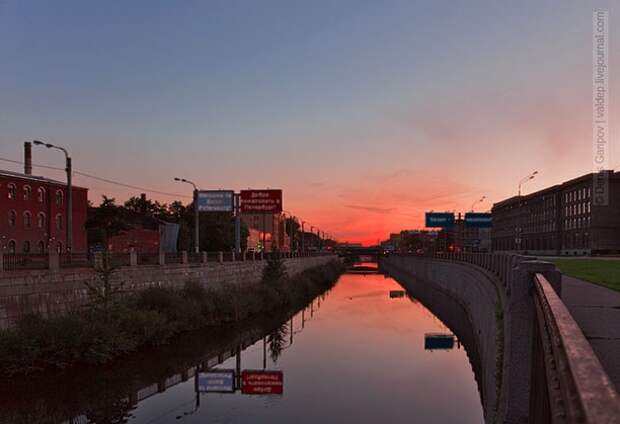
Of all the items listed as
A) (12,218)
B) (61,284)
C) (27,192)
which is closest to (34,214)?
(27,192)

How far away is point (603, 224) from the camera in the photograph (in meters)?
101

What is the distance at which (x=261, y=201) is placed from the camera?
60.5 m

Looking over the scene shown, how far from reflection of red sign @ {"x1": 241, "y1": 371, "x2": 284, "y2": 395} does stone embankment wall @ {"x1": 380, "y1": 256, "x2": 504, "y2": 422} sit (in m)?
8.35

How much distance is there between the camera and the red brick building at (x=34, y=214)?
205ft

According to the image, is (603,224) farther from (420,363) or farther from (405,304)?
(420,363)

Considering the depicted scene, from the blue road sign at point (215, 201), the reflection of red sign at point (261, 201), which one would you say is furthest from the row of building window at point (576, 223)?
the blue road sign at point (215, 201)

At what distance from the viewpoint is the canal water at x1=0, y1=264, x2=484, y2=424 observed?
1684 centimetres

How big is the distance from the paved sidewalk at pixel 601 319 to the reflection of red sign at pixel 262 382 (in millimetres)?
11873

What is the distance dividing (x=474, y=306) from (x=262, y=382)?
15.9 m

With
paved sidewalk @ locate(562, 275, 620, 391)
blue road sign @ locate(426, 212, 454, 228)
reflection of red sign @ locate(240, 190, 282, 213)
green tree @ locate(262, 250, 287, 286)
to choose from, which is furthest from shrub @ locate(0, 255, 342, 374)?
blue road sign @ locate(426, 212, 454, 228)

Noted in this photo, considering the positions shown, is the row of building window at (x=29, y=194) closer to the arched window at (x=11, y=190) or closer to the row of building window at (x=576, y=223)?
the arched window at (x=11, y=190)

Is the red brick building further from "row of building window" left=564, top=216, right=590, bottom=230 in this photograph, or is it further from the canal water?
"row of building window" left=564, top=216, right=590, bottom=230

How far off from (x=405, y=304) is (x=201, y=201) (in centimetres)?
2538

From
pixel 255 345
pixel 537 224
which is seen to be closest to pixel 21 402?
pixel 255 345
